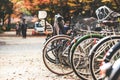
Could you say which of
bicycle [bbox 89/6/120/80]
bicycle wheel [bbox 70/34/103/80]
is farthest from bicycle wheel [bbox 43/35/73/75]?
bicycle [bbox 89/6/120/80]

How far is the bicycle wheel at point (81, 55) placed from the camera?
7793 millimetres

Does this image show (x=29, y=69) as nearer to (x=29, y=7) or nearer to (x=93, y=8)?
(x=93, y=8)

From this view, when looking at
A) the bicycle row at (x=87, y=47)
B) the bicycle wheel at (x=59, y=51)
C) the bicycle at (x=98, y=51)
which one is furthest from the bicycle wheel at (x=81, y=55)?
the bicycle wheel at (x=59, y=51)

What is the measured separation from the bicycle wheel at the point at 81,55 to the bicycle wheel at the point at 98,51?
2.49 feet

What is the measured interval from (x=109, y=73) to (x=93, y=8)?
30.1 metres

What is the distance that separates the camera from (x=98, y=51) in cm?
681

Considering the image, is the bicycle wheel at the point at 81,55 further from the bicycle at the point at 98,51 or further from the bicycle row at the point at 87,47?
the bicycle at the point at 98,51

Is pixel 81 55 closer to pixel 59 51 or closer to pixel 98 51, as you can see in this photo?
pixel 59 51

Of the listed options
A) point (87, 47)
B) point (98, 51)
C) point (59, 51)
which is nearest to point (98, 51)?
point (98, 51)

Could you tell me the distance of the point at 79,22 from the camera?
364 inches

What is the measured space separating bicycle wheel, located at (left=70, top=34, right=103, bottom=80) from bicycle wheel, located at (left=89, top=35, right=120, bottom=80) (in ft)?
2.49

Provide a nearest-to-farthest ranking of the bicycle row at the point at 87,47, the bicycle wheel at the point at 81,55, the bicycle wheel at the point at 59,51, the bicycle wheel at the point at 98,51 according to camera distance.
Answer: the bicycle wheel at the point at 98,51
the bicycle row at the point at 87,47
the bicycle wheel at the point at 81,55
the bicycle wheel at the point at 59,51

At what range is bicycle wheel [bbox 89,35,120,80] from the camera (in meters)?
6.68

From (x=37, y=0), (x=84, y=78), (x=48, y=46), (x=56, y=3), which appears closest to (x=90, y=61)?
(x=84, y=78)
